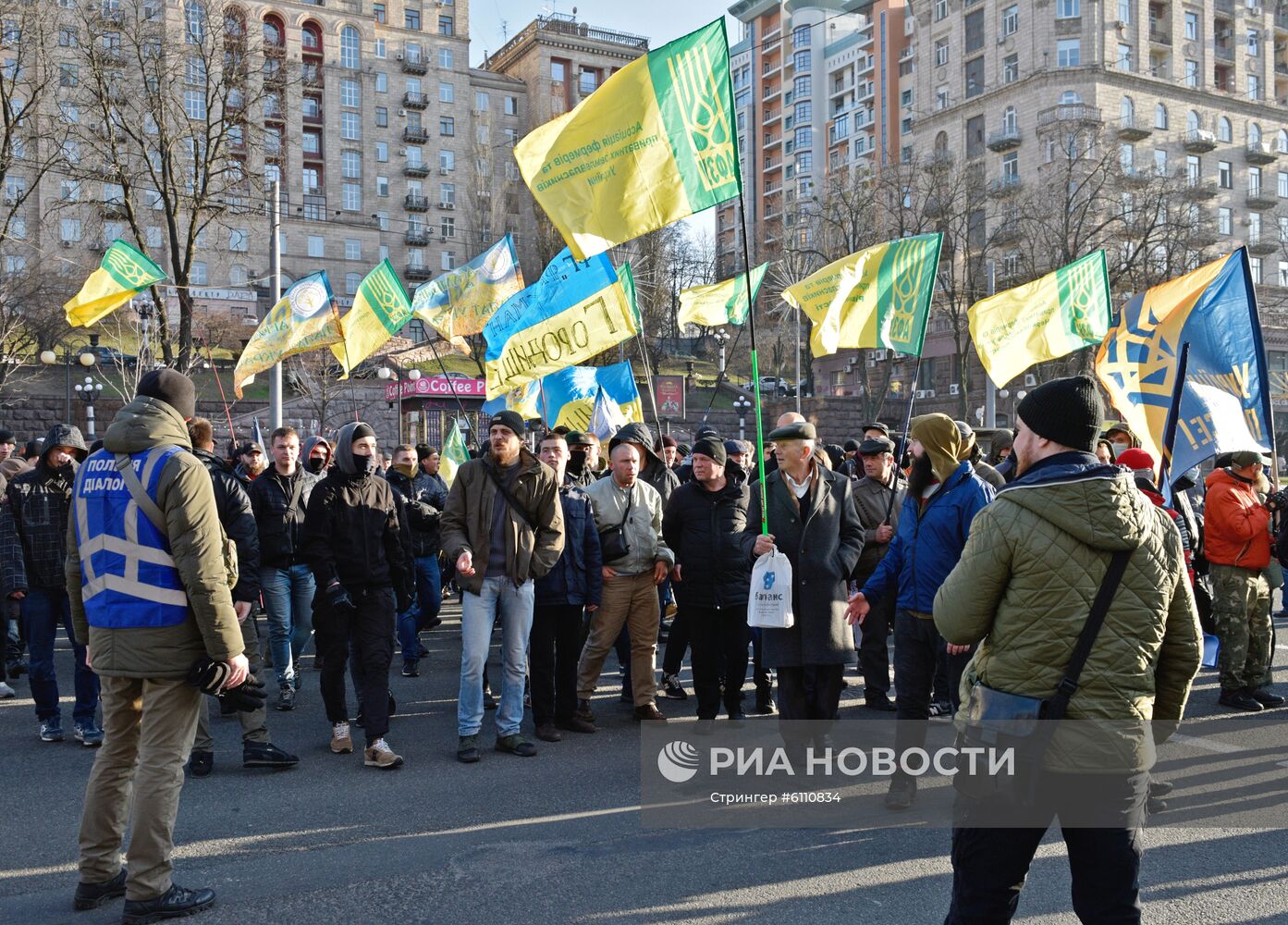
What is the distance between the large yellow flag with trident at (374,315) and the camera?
560 inches

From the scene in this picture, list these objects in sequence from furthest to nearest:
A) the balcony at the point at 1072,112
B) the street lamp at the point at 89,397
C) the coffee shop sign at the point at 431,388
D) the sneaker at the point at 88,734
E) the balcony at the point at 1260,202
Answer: the balcony at the point at 1260,202, the balcony at the point at 1072,112, the coffee shop sign at the point at 431,388, the street lamp at the point at 89,397, the sneaker at the point at 88,734

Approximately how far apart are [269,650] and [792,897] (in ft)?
17.0

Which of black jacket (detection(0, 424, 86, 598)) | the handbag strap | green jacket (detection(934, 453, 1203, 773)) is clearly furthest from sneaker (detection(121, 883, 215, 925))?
black jacket (detection(0, 424, 86, 598))

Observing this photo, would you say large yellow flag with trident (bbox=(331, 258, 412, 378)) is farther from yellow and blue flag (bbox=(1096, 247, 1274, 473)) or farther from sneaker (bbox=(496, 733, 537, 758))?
yellow and blue flag (bbox=(1096, 247, 1274, 473))

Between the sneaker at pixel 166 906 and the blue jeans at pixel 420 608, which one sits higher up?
the blue jeans at pixel 420 608

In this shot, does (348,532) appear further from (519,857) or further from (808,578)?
(808,578)

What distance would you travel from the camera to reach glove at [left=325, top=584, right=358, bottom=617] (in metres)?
6.60

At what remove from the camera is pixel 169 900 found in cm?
430

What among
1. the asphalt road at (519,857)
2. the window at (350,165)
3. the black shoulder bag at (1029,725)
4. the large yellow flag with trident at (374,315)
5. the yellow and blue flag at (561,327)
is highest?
the window at (350,165)

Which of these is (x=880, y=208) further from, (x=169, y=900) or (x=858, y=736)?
(x=169, y=900)

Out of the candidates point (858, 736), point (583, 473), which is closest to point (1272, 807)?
point (858, 736)

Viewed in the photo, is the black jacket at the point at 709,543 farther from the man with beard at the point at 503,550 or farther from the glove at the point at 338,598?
the glove at the point at 338,598

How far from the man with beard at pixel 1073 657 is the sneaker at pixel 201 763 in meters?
4.73

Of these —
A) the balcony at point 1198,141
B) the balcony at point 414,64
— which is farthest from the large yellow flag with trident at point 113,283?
the balcony at point 414,64
